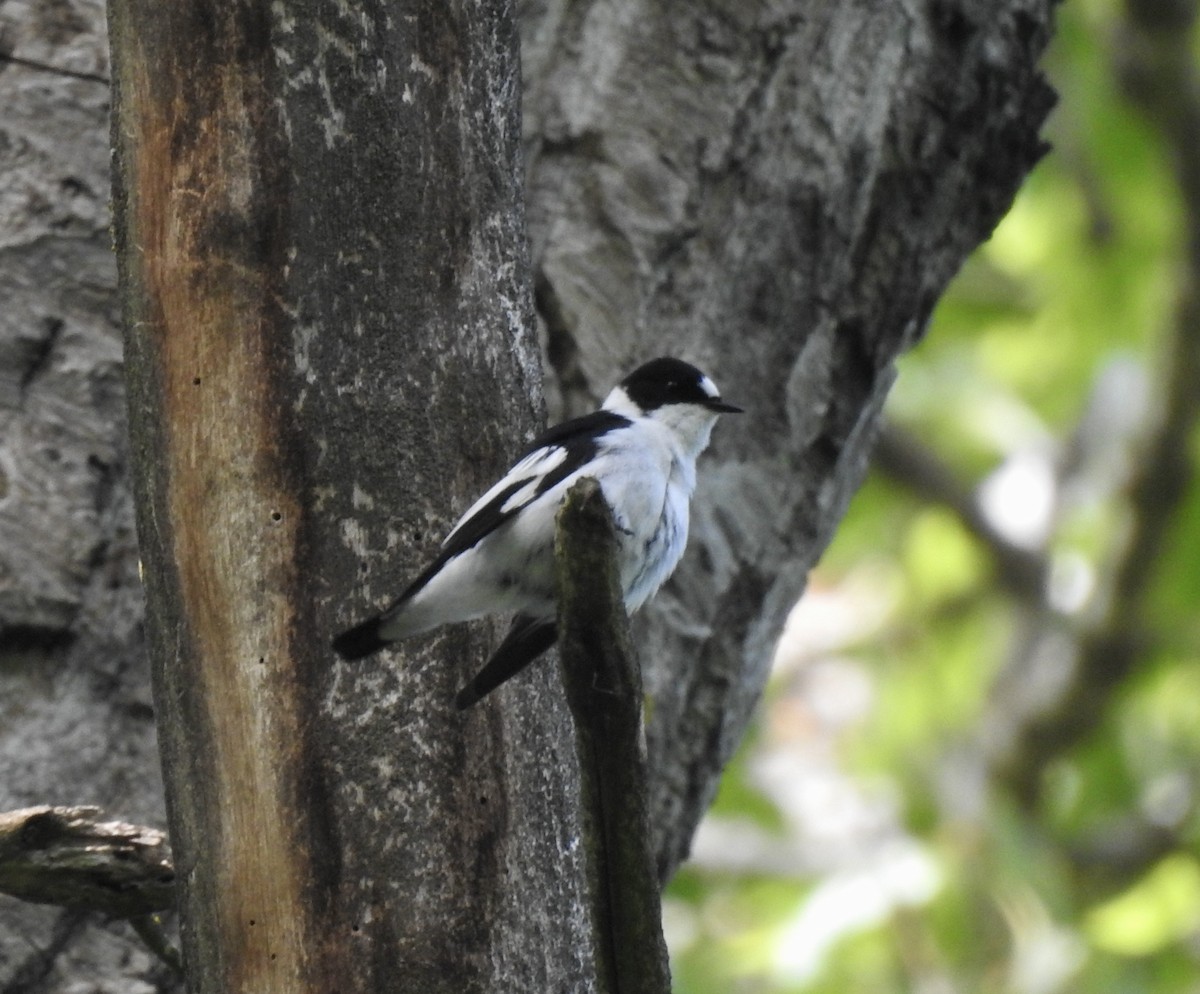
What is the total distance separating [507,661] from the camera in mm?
2312

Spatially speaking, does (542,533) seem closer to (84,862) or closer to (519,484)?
(519,484)

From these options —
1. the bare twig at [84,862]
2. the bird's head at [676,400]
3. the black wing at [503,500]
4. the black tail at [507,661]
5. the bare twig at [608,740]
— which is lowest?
the bare twig at [608,740]

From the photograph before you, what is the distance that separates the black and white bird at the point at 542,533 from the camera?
2.28 m

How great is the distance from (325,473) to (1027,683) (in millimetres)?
5330

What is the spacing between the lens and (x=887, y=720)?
27.1ft

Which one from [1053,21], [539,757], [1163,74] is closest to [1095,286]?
[1163,74]

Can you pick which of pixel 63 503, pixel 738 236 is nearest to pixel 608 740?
pixel 63 503

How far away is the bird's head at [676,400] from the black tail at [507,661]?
0.89 metres

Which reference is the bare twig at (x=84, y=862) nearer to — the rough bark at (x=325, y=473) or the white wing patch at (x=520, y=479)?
the rough bark at (x=325, y=473)

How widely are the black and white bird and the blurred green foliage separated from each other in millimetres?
3059

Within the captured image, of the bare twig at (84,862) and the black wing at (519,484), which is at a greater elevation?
the black wing at (519,484)

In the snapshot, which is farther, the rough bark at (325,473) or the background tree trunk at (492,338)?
the background tree trunk at (492,338)

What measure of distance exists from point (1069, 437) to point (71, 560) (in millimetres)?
6179

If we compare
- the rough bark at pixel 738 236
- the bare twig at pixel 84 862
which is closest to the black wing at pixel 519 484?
the bare twig at pixel 84 862
